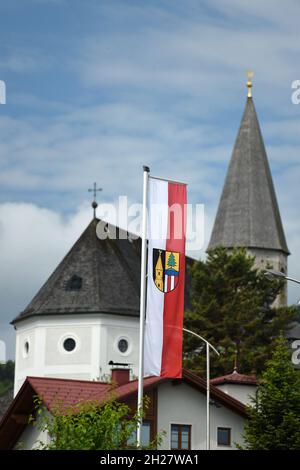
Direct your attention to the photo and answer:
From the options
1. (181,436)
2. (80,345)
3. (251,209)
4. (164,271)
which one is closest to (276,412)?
(181,436)

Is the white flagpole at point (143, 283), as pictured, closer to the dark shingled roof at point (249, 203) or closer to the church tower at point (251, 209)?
the church tower at point (251, 209)

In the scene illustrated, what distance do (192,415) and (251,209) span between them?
47.0m

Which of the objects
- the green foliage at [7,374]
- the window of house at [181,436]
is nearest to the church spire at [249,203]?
the window of house at [181,436]

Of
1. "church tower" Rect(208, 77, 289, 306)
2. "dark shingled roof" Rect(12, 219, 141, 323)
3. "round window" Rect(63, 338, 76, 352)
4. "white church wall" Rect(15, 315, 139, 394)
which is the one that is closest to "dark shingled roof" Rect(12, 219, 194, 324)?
"dark shingled roof" Rect(12, 219, 141, 323)

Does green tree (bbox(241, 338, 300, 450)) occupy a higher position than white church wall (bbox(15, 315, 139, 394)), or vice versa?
white church wall (bbox(15, 315, 139, 394))

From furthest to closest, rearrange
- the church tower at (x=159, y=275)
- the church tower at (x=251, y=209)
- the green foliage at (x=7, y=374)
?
the green foliage at (x=7, y=374), the church tower at (x=251, y=209), the church tower at (x=159, y=275)

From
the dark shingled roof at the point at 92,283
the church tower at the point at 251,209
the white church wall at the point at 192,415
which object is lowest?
the white church wall at the point at 192,415

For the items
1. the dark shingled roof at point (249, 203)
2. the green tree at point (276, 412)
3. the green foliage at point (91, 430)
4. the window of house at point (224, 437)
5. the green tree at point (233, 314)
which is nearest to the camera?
the green foliage at point (91, 430)

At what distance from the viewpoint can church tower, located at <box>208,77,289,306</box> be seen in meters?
80.4

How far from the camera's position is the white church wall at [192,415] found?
115ft

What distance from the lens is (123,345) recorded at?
5841 cm

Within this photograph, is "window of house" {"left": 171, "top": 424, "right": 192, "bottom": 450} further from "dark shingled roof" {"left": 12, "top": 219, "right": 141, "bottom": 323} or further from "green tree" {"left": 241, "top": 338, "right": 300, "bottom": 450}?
"dark shingled roof" {"left": 12, "top": 219, "right": 141, "bottom": 323}

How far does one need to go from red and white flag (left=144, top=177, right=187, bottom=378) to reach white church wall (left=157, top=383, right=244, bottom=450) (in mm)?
12144
